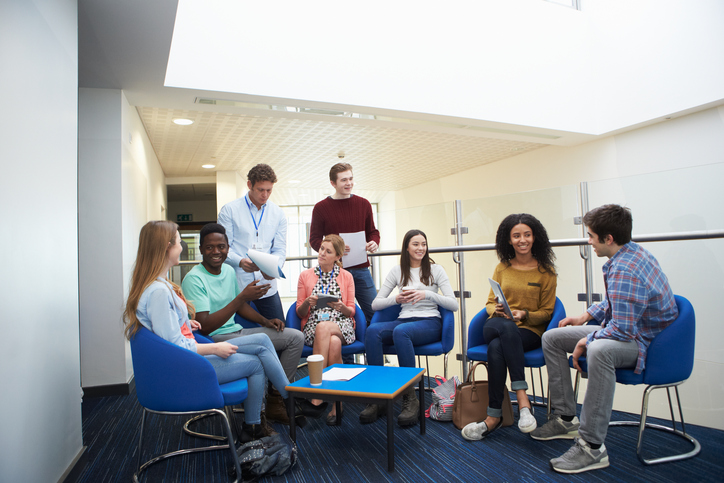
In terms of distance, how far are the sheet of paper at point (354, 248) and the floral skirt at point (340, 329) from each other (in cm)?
56

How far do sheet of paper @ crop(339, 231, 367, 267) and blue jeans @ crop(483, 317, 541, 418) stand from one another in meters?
1.33

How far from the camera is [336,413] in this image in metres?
3.10

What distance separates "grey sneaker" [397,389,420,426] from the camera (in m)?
2.99

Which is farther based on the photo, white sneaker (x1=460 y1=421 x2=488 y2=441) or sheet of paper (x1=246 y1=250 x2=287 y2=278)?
sheet of paper (x1=246 y1=250 x2=287 y2=278)

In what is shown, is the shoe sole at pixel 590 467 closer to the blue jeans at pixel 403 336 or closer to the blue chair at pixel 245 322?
the blue jeans at pixel 403 336

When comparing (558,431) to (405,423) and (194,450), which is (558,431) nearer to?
(405,423)

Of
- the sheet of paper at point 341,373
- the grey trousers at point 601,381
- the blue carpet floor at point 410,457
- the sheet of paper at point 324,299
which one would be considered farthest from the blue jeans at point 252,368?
the grey trousers at point 601,381

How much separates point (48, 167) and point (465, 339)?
10.4ft

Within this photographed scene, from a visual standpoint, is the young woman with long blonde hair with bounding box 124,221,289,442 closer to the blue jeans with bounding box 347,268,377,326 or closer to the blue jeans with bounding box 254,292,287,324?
the blue jeans with bounding box 254,292,287,324

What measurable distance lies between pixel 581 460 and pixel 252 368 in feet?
5.75

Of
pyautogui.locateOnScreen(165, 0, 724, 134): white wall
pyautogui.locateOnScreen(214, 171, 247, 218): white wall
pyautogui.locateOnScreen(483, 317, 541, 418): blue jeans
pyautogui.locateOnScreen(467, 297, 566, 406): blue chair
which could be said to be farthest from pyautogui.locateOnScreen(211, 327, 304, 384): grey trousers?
pyautogui.locateOnScreen(214, 171, 247, 218): white wall

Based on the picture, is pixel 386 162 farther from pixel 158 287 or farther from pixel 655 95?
pixel 158 287

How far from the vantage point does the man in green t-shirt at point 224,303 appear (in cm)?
288

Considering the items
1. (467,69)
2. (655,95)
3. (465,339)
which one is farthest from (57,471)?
(655,95)
